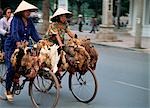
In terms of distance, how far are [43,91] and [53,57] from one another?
41.3 inches

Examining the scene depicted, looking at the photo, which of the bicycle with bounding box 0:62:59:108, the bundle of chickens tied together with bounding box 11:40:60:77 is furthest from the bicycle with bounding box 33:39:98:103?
the bundle of chickens tied together with bounding box 11:40:60:77

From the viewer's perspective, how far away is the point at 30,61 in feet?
24.0

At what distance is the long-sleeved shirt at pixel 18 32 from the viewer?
7.67 meters

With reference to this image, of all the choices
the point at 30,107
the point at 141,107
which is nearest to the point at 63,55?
the point at 30,107

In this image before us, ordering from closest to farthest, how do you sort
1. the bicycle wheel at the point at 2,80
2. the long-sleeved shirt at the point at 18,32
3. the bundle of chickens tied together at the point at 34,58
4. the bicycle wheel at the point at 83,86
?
the bundle of chickens tied together at the point at 34,58 → the long-sleeved shirt at the point at 18,32 → the bicycle wheel at the point at 83,86 → the bicycle wheel at the point at 2,80

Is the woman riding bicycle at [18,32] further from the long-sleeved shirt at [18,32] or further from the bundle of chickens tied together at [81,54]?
the bundle of chickens tied together at [81,54]

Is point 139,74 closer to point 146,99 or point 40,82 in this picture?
point 146,99

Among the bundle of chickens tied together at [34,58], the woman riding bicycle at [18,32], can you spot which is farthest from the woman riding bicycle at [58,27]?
the bundle of chickens tied together at [34,58]


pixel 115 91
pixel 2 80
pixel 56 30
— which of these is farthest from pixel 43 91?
pixel 115 91

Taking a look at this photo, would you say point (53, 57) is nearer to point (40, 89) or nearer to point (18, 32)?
point (18, 32)

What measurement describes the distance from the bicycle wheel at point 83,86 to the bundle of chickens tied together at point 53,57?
0.85 feet

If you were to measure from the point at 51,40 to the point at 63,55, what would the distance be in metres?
0.67

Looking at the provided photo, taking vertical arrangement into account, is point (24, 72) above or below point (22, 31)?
below

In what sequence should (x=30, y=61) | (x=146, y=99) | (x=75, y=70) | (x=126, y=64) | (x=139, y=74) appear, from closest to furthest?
(x=30, y=61), (x=75, y=70), (x=146, y=99), (x=139, y=74), (x=126, y=64)
